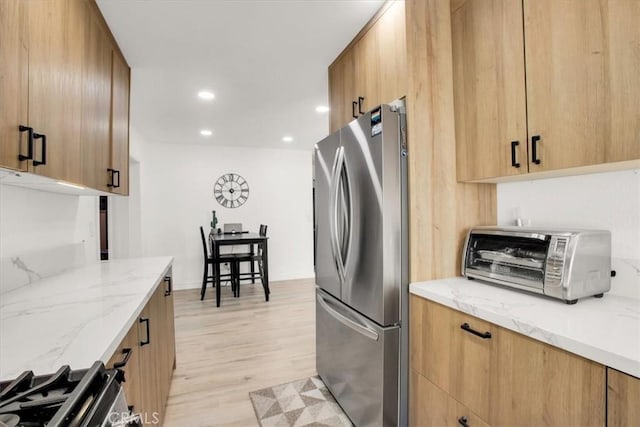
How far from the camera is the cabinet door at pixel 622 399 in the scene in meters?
0.74

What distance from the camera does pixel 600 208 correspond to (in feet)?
4.35

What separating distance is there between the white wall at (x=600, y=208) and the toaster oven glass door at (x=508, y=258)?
0.30 m

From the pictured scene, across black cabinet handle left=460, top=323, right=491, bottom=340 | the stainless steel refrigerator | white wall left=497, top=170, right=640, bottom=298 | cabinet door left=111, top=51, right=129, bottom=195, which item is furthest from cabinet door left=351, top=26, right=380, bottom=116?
cabinet door left=111, top=51, right=129, bottom=195

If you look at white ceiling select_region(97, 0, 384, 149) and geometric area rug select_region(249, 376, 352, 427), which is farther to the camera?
geometric area rug select_region(249, 376, 352, 427)

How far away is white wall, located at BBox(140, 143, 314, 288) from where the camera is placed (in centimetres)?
491

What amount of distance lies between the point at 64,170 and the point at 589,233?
2.19 metres

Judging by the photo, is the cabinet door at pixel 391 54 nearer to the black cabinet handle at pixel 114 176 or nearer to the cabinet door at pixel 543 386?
the cabinet door at pixel 543 386

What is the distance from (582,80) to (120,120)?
102 inches

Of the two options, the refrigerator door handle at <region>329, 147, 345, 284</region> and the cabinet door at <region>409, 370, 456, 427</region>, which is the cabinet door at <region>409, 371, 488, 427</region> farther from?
the refrigerator door handle at <region>329, 147, 345, 284</region>

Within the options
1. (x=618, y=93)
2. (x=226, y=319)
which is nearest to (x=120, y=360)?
(x=618, y=93)

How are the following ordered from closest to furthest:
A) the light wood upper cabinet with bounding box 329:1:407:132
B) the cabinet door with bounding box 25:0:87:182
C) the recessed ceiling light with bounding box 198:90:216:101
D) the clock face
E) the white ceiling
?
1. the cabinet door with bounding box 25:0:87:182
2. the light wood upper cabinet with bounding box 329:1:407:132
3. the white ceiling
4. the recessed ceiling light with bounding box 198:90:216:101
5. the clock face

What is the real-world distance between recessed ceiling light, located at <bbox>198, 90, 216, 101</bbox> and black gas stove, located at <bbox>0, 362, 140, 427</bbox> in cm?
270

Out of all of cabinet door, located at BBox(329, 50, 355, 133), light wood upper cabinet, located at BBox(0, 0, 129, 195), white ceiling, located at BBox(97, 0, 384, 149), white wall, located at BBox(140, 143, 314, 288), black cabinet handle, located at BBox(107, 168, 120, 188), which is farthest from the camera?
white wall, located at BBox(140, 143, 314, 288)

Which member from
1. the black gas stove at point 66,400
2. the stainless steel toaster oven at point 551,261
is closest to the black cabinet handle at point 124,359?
the black gas stove at point 66,400
